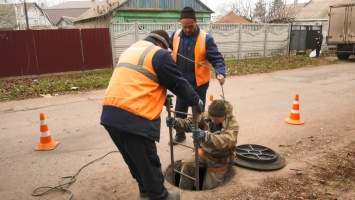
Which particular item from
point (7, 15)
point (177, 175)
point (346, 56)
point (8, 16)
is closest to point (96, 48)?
point (177, 175)

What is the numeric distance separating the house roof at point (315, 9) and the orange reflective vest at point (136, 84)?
126 feet

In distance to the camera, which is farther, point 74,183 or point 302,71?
point 302,71

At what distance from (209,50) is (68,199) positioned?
2.67 metres

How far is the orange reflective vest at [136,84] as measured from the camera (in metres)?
2.53

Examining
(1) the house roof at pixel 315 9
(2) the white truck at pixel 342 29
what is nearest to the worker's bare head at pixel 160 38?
(2) the white truck at pixel 342 29

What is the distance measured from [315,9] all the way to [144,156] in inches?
1633

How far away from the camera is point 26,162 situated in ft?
14.2

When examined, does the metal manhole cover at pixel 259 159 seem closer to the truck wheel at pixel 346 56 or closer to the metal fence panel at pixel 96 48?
the metal fence panel at pixel 96 48

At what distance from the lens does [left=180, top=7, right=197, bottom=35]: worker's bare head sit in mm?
3963

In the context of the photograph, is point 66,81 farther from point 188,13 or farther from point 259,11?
point 259,11

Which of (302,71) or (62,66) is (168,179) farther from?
(302,71)

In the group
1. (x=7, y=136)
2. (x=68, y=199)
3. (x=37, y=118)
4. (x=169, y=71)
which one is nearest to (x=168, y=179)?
(x=68, y=199)

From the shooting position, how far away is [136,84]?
2539 mm

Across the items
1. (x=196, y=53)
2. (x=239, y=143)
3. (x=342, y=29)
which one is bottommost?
(x=239, y=143)
